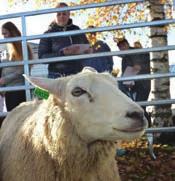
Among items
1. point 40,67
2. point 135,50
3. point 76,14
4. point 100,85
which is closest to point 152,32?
point 135,50

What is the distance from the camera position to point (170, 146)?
760 centimetres

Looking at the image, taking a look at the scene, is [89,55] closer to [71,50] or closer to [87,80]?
[71,50]

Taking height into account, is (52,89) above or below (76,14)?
below

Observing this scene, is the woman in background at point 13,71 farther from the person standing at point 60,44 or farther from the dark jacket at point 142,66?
the dark jacket at point 142,66

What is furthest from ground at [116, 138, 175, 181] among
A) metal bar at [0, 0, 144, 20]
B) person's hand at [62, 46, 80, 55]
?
metal bar at [0, 0, 144, 20]

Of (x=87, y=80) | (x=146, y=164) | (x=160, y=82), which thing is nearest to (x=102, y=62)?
(x=160, y=82)

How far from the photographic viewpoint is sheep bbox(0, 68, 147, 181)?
409cm

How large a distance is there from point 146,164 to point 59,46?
7.11 ft

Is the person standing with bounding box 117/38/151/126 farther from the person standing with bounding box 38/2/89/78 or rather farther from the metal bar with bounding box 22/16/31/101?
the metal bar with bounding box 22/16/31/101

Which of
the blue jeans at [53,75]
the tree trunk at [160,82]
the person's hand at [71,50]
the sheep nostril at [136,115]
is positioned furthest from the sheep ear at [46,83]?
the tree trunk at [160,82]

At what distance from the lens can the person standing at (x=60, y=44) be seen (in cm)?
757

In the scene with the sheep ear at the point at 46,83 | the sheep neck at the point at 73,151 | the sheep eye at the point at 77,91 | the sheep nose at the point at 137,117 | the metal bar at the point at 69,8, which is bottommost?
the sheep neck at the point at 73,151

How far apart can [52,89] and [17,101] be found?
354 centimetres

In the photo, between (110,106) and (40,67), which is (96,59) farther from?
(110,106)
